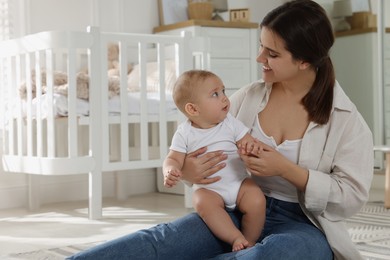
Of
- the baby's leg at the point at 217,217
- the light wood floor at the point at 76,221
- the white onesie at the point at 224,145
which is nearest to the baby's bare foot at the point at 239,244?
the baby's leg at the point at 217,217

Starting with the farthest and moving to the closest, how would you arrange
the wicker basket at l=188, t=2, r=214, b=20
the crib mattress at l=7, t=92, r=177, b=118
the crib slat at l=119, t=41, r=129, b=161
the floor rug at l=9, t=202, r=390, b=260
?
the wicker basket at l=188, t=2, r=214, b=20 → the crib slat at l=119, t=41, r=129, b=161 → the crib mattress at l=7, t=92, r=177, b=118 → the floor rug at l=9, t=202, r=390, b=260

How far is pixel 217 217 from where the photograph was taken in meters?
1.54

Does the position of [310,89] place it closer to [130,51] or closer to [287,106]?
[287,106]

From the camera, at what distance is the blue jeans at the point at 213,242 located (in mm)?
1436

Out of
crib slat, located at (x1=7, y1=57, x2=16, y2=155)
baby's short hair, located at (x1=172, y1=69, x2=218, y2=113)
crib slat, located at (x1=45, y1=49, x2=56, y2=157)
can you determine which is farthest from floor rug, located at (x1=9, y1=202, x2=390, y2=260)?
crib slat, located at (x1=7, y1=57, x2=16, y2=155)

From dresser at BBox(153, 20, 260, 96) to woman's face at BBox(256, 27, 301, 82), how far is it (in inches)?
97.5

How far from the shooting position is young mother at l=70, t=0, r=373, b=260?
148cm

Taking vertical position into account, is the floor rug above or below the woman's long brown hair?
below

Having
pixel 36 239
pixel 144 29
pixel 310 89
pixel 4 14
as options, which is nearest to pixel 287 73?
pixel 310 89

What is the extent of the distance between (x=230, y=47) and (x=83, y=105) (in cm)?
132

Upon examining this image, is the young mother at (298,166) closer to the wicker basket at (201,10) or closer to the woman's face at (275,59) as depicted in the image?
the woman's face at (275,59)

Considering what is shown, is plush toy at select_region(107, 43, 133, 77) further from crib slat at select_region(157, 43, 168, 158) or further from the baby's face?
the baby's face

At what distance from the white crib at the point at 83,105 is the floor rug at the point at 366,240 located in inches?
27.8

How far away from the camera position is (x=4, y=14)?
12.3ft
